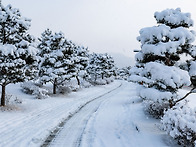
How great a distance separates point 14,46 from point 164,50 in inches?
417

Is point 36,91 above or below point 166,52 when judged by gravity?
below

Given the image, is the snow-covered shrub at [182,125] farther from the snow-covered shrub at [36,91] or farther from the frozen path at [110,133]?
the snow-covered shrub at [36,91]

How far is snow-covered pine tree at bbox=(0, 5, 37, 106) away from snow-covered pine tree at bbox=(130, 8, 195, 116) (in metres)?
8.84

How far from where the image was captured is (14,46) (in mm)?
13148

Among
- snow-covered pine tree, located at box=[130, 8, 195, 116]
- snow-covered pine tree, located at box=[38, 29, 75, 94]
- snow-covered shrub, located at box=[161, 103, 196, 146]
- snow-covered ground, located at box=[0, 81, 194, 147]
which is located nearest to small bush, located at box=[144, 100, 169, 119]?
snow-covered ground, located at box=[0, 81, 194, 147]

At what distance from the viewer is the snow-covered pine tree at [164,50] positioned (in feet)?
27.9

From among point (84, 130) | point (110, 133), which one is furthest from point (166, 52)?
point (84, 130)

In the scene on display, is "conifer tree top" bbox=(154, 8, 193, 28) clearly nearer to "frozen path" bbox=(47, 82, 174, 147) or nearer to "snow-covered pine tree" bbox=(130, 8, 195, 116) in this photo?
"snow-covered pine tree" bbox=(130, 8, 195, 116)

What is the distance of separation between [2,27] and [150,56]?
11.2 meters

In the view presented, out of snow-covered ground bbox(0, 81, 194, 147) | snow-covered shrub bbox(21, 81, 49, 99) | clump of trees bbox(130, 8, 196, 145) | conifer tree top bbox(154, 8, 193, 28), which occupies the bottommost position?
snow-covered ground bbox(0, 81, 194, 147)

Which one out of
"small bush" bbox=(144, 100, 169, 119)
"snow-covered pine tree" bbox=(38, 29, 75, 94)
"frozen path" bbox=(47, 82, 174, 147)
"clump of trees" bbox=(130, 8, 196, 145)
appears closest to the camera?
"frozen path" bbox=(47, 82, 174, 147)

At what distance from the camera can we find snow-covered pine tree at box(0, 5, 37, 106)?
42.8 ft

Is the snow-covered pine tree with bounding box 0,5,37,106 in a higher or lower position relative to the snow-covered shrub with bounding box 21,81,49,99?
higher

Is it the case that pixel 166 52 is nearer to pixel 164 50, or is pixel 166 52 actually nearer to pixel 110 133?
pixel 164 50
